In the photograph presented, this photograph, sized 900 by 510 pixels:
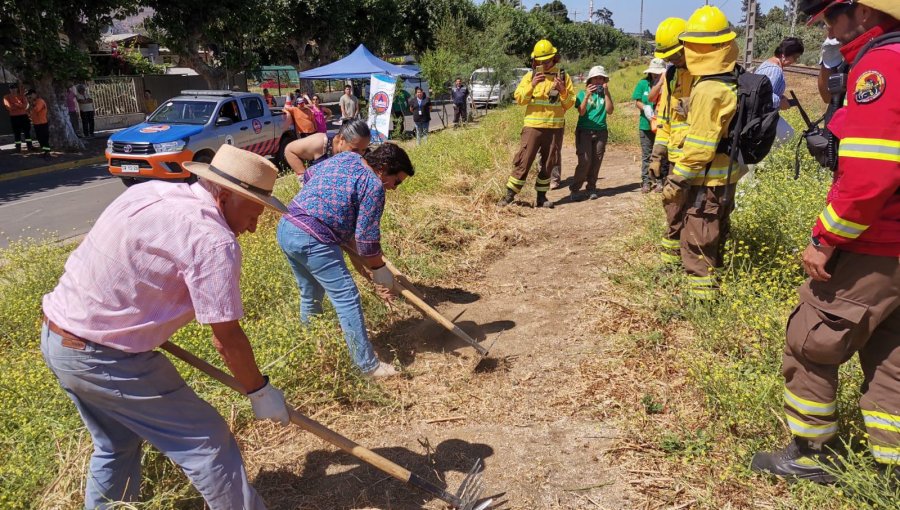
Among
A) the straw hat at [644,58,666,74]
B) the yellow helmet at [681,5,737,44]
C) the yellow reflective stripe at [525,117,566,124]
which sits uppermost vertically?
the yellow helmet at [681,5,737,44]

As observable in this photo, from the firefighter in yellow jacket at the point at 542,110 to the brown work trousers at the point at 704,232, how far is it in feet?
10.9

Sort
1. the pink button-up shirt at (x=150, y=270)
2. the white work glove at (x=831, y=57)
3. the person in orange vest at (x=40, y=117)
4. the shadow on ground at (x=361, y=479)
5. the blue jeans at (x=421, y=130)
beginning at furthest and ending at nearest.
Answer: the blue jeans at (x=421, y=130)
the person in orange vest at (x=40, y=117)
the white work glove at (x=831, y=57)
the shadow on ground at (x=361, y=479)
the pink button-up shirt at (x=150, y=270)

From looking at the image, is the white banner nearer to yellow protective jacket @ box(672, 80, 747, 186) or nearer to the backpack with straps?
yellow protective jacket @ box(672, 80, 747, 186)

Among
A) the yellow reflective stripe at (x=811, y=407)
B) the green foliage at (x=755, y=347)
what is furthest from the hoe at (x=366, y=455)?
the yellow reflective stripe at (x=811, y=407)

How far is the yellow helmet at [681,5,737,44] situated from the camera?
3.57m

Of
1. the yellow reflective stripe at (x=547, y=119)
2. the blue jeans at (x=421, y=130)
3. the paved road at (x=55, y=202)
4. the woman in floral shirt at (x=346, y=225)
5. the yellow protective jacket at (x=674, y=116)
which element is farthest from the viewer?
the blue jeans at (x=421, y=130)

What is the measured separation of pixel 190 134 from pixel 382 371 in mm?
8234

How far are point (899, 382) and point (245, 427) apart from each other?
289 cm

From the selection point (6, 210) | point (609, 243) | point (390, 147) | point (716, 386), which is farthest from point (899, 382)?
point (6, 210)

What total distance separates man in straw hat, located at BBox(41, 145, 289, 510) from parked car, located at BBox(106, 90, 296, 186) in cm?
802

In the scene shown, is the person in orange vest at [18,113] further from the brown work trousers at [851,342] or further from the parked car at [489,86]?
the brown work trousers at [851,342]

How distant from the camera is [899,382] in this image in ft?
6.97

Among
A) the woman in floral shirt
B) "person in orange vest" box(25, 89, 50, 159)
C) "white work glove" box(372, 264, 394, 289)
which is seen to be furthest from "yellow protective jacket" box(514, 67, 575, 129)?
"person in orange vest" box(25, 89, 50, 159)

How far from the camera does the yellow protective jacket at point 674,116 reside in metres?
4.24
